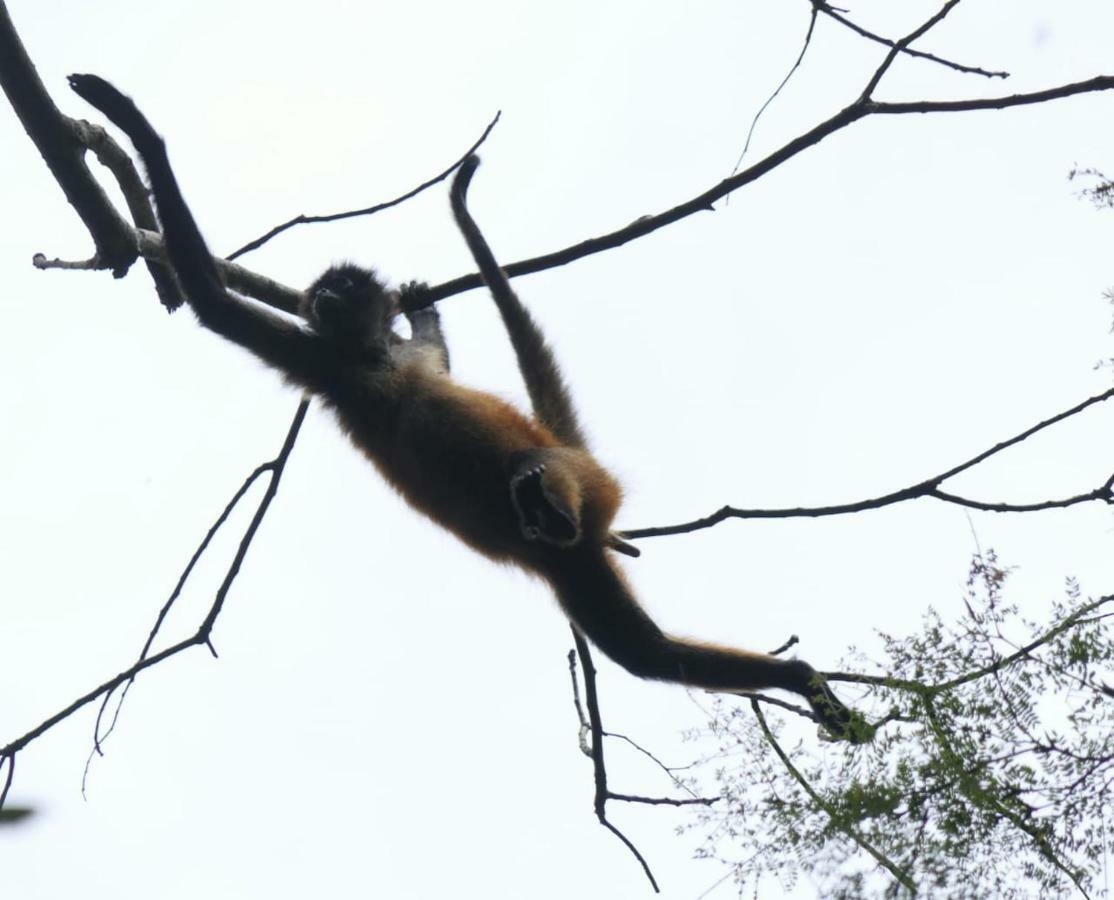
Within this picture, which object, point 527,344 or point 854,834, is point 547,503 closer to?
point 527,344

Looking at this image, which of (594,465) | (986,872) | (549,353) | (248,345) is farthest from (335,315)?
(986,872)

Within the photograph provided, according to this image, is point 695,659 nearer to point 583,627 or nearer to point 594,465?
point 583,627

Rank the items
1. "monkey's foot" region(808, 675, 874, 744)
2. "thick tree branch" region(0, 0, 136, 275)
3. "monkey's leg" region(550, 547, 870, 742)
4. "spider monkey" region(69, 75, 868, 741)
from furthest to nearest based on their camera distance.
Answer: "monkey's leg" region(550, 547, 870, 742) < "spider monkey" region(69, 75, 868, 741) < "thick tree branch" region(0, 0, 136, 275) < "monkey's foot" region(808, 675, 874, 744)

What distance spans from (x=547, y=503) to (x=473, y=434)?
0.91 meters

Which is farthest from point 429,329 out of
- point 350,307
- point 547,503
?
point 547,503

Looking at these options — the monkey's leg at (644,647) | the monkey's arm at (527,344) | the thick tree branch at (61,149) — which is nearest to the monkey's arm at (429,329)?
→ the monkey's arm at (527,344)

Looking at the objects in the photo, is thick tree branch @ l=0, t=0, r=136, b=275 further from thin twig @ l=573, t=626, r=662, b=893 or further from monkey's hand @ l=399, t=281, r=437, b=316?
thin twig @ l=573, t=626, r=662, b=893

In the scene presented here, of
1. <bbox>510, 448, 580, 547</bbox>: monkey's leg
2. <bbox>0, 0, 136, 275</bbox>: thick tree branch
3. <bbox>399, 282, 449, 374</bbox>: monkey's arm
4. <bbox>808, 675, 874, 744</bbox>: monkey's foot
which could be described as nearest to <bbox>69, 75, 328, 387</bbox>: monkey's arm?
<bbox>0, 0, 136, 275</bbox>: thick tree branch

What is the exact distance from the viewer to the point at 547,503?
255 inches

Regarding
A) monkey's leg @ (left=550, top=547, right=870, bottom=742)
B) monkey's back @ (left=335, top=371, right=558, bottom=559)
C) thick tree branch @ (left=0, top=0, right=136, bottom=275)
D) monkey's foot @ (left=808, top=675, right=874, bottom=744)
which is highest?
monkey's back @ (left=335, top=371, right=558, bottom=559)

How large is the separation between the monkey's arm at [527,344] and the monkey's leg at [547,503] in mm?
1082

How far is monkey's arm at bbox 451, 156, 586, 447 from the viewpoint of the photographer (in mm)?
7367

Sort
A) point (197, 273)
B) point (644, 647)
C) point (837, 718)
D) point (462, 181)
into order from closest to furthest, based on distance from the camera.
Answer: point (837, 718), point (197, 273), point (644, 647), point (462, 181)

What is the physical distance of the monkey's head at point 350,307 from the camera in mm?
7824
